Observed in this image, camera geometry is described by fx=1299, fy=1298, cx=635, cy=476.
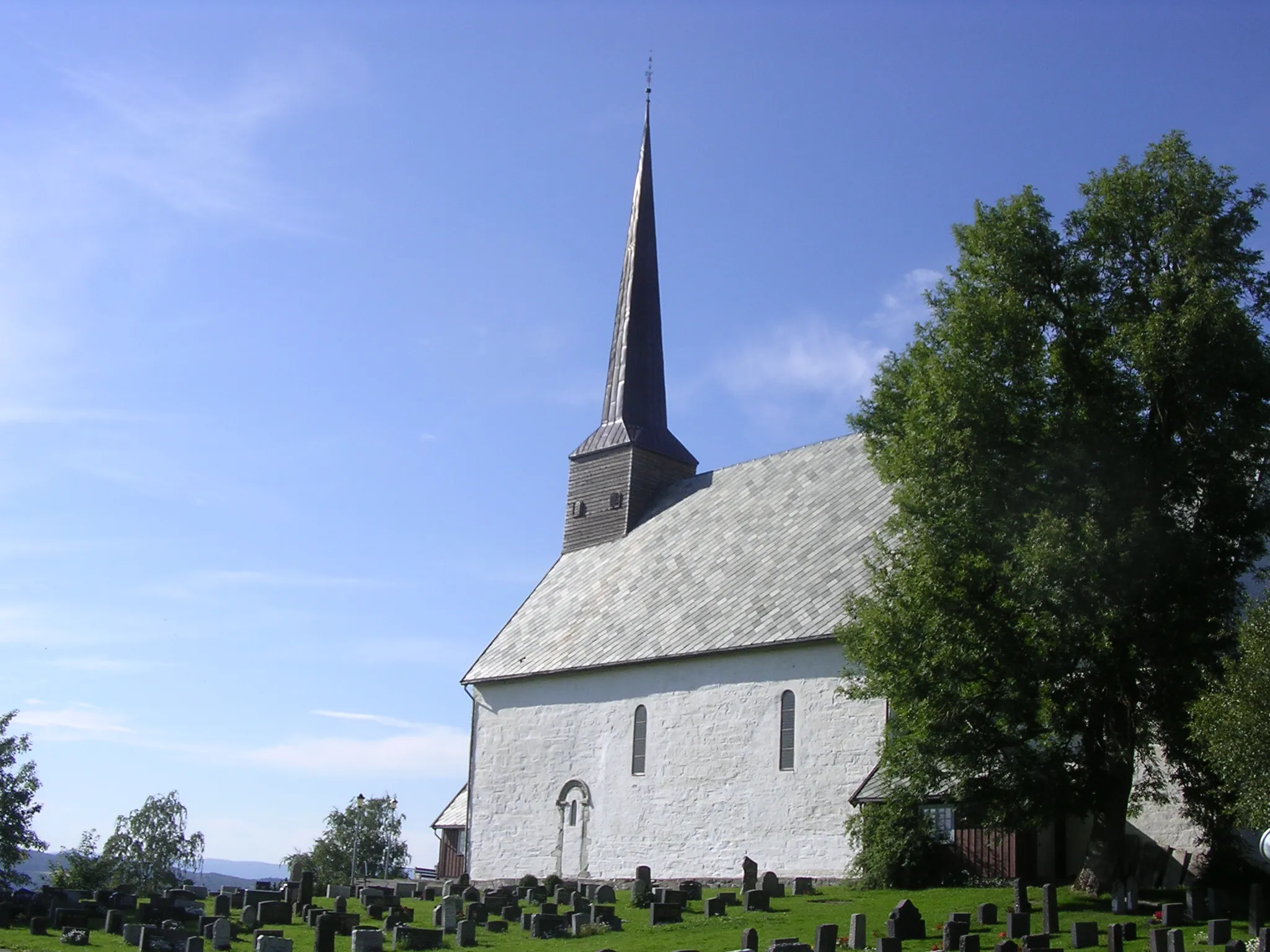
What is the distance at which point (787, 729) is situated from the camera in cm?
2670

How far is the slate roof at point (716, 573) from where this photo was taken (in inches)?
1113

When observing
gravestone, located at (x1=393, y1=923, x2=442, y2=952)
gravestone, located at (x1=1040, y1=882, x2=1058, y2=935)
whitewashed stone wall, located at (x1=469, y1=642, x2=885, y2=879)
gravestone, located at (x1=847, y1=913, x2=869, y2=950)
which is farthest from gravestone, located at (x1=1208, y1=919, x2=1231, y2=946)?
gravestone, located at (x1=393, y1=923, x2=442, y2=952)

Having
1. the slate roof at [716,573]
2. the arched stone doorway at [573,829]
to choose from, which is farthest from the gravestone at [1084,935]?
the arched stone doorway at [573,829]

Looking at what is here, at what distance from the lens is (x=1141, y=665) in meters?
18.9

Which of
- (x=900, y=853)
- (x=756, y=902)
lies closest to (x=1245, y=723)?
(x=900, y=853)

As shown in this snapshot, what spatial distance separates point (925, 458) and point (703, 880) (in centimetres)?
1152

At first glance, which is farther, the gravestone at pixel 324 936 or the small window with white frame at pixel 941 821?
the small window with white frame at pixel 941 821

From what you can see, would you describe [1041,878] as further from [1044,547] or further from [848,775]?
[1044,547]

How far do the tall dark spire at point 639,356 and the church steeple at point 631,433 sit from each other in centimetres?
3

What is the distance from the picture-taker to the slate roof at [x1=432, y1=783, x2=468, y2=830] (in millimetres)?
37812

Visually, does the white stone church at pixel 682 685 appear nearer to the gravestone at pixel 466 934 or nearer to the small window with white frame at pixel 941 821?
the small window with white frame at pixel 941 821

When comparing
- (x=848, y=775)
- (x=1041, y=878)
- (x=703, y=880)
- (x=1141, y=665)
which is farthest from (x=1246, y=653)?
(x=703, y=880)

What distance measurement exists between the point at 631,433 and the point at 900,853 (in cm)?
1847

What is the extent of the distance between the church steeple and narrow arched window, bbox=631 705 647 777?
26.3ft
